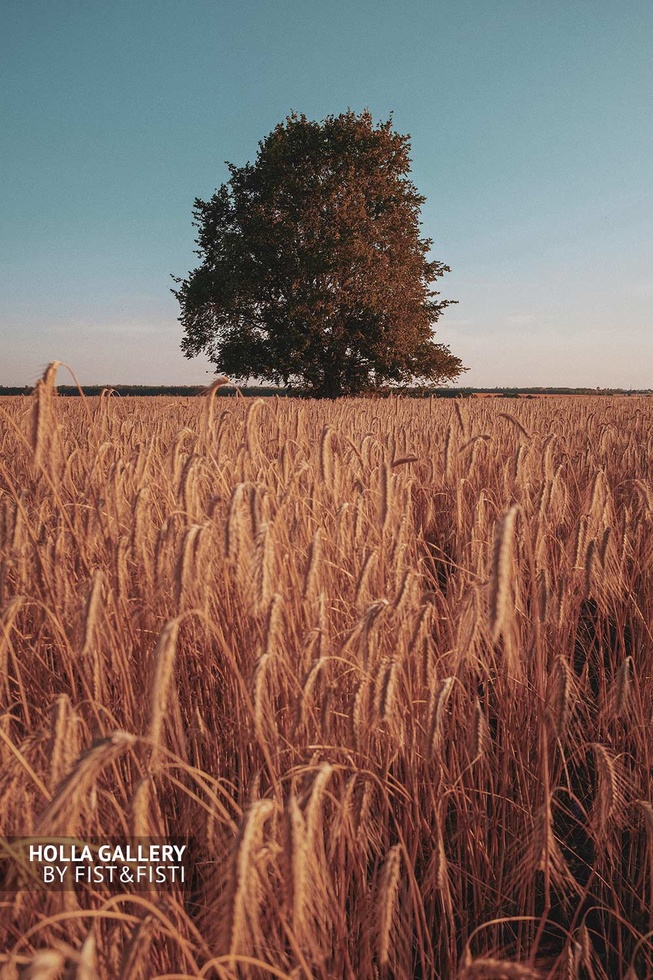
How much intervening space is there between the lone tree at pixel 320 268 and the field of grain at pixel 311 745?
651 inches

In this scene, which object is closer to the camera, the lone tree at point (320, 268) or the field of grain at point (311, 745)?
the field of grain at point (311, 745)

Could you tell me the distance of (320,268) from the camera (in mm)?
17234

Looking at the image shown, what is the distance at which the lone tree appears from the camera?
17656 mm

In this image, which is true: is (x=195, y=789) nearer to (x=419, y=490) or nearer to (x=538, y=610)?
(x=538, y=610)

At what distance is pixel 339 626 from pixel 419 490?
1.51m

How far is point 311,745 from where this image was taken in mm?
1097

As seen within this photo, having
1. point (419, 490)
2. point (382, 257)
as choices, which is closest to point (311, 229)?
point (382, 257)

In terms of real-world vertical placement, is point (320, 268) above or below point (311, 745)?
above

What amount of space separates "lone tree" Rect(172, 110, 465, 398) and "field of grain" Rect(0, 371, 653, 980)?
54.3 ft

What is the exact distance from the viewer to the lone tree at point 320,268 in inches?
695

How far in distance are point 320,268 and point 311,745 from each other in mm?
17604

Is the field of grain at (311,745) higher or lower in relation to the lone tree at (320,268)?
lower

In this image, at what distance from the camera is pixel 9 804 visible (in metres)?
0.97

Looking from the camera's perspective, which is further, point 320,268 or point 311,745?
point 320,268
